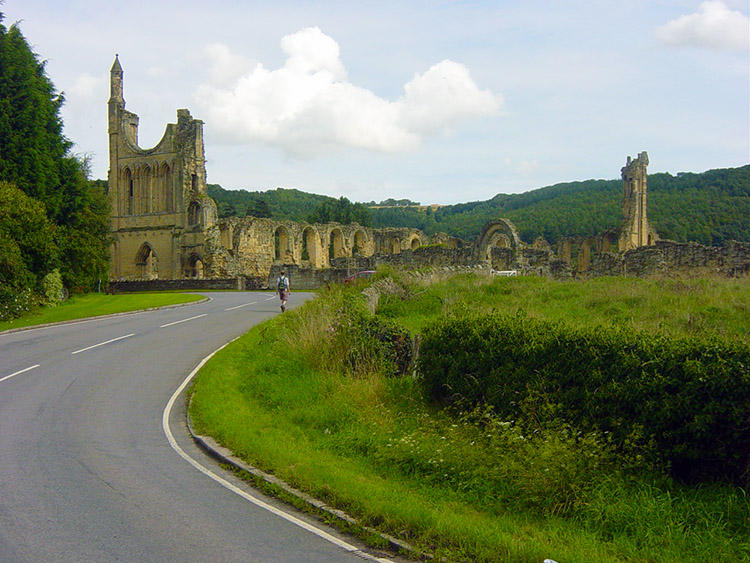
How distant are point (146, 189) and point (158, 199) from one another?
6.94 feet

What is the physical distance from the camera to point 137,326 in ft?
73.7

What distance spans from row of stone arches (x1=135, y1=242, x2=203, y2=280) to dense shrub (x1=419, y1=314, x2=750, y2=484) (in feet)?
166

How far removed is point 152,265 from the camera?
6862 centimetres

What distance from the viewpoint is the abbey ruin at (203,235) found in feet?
167

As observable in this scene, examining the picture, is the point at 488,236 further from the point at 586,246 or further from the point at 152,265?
the point at 152,265

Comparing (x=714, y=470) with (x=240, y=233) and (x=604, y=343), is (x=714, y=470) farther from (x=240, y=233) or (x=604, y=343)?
(x=240, y=233)

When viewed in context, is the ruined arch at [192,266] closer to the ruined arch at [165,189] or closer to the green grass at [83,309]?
the ruined arch at [165,189]

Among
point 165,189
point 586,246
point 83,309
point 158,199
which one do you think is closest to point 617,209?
point 586,246

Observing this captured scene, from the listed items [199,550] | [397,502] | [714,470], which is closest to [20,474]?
[199,550]

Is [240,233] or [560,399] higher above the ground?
[240,233]

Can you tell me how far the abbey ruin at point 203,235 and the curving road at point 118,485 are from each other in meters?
30.6

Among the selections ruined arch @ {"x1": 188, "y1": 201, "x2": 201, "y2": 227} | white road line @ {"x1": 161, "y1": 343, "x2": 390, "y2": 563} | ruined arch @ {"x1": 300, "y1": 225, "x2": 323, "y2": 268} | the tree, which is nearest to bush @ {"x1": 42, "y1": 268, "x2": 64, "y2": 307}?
the tree

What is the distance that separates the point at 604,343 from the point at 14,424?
353 inches

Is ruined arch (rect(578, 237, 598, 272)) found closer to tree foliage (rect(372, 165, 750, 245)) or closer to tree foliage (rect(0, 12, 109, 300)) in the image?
tree foliage (rect(372, 165, 750, 245))
